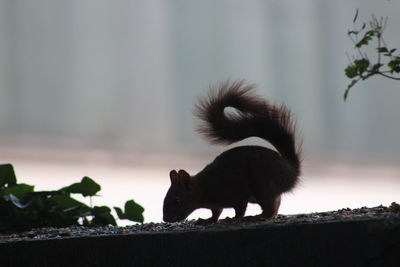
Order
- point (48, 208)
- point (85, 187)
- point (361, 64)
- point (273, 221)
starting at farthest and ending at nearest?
point (85, 187), point (48, 208), point (273, 221), point (361, 64)

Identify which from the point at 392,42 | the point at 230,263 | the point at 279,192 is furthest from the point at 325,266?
the point at 392,42

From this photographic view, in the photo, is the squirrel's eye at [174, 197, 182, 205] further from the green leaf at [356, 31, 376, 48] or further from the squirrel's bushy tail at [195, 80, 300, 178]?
the green leaf at [356, 31, 376, 48]

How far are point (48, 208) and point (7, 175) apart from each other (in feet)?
0.78

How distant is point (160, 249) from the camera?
1.27m

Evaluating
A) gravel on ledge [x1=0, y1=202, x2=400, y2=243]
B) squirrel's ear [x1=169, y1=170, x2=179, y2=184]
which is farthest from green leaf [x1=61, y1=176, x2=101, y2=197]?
gravel on ledge [x1=0, y1=202, x2=400, y2=243]

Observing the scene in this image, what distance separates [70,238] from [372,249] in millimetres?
639

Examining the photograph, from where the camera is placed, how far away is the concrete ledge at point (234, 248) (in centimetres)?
110

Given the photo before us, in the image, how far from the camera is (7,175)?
237cm

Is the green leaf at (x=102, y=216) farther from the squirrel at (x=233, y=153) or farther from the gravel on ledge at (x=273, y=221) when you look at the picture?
the gravel on ledge at (x=273, y=221)

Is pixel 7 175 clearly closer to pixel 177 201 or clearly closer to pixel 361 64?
pixel 177 201

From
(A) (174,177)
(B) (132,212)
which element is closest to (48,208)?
(B) (132,212)

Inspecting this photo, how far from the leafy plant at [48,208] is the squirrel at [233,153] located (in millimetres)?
615

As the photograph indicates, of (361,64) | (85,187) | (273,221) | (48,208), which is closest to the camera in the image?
(361,64)

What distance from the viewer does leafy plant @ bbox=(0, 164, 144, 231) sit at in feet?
7.18
